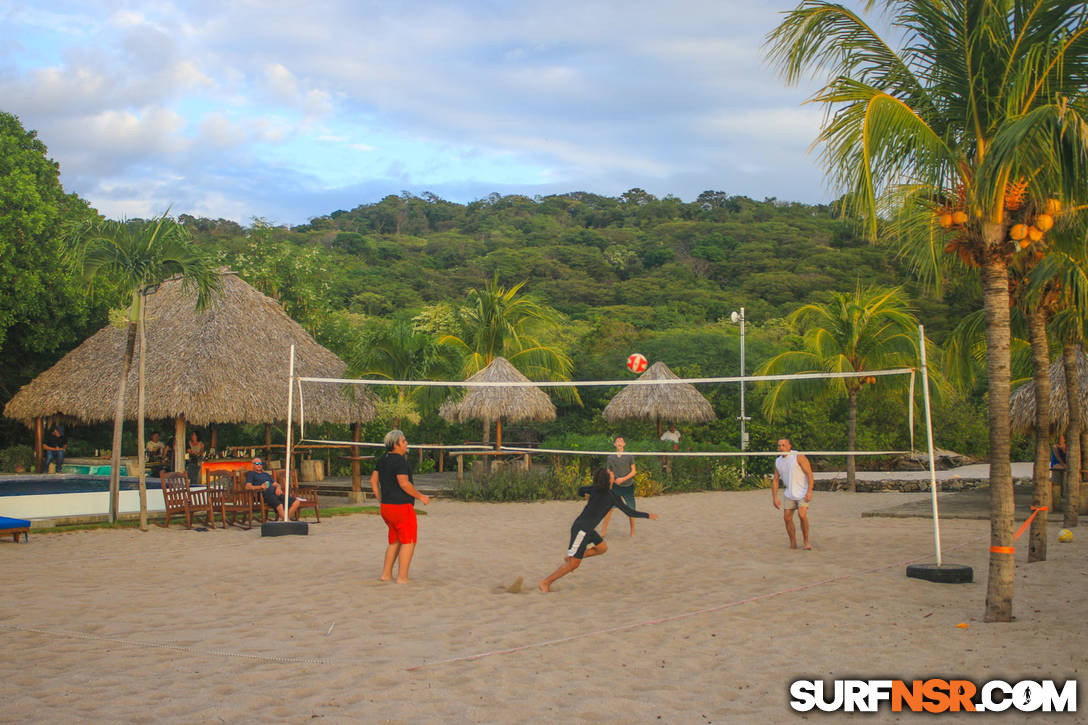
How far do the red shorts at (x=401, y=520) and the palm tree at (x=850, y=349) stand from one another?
42.3 ft

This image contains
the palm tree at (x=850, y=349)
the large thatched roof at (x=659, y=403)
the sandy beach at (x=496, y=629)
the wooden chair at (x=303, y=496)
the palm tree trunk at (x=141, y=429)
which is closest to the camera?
the sandy beach at (x=496, y=629)

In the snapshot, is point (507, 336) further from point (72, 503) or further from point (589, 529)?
point (589, 529)

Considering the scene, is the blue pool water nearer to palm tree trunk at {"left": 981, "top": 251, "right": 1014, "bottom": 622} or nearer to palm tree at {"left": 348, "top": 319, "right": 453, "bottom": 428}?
palm tree at {"left": 348, "top": 319, "right": 453, "bottom": 428}

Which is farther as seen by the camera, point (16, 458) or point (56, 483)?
point (16, 458)

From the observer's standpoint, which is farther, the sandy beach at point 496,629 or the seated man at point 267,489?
the seated man at point 267,489

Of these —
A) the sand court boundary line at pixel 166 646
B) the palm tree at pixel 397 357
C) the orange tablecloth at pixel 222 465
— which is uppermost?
the palm tree at pixel 397 357

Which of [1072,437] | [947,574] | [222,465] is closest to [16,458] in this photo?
[222,465]

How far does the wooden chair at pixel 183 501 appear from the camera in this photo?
43.2 ft

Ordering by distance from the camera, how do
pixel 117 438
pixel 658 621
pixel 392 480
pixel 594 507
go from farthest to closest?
pixel 117 438 → pixel 392 480 → pixel 594 507 → pixel 658 621

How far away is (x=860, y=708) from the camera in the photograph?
494cm

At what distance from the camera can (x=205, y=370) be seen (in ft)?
52.7

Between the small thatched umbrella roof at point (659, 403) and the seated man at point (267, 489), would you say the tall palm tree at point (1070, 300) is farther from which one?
the small thatched umbrella roof at point (659, 403)

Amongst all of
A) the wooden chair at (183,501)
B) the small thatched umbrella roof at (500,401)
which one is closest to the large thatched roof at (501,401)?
the small thatched umbrella roof at (500,401)

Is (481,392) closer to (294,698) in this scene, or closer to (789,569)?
(789,569)
